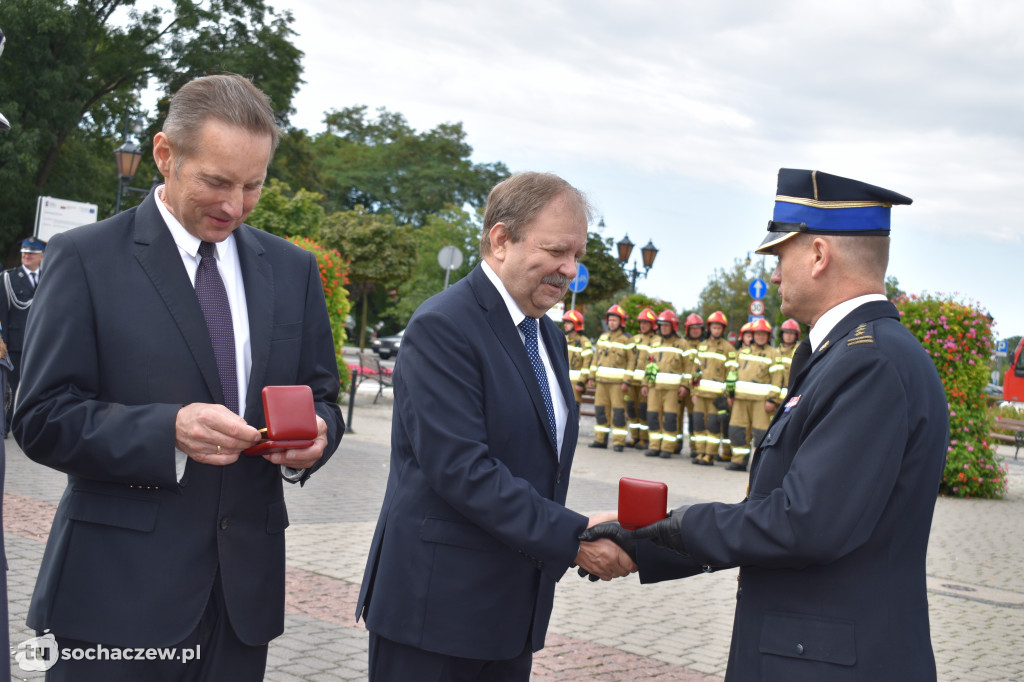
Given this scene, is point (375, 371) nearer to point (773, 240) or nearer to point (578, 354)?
point (578, 354)

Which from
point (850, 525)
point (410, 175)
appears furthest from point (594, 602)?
point (410, 175)

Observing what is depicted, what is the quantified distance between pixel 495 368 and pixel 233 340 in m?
0.77

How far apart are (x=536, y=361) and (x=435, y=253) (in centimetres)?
4486

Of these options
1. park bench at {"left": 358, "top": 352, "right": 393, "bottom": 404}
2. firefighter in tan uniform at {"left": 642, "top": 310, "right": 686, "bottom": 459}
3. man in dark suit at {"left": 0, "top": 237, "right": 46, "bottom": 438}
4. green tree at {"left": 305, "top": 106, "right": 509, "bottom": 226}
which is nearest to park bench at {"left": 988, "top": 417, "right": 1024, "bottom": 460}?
firefighter in tan uniform at {"left": 642, "top": 310, "right": 686, "bottom": 459}

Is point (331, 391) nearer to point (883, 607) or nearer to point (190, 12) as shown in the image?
point (883, 607)

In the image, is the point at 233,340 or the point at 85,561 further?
the point at 233,340

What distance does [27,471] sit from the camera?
1034cm

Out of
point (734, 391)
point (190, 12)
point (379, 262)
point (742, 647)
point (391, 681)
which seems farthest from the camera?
point (379, 262)

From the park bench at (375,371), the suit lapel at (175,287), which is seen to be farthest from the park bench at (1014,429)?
the suit lapel at (175,287)

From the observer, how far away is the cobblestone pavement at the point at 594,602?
540 centimetres

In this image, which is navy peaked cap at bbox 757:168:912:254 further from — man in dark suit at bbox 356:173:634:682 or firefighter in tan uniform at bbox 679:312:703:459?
firefighter in tan uniform at bbox 679:312:703:459

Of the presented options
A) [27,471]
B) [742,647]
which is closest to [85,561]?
[742,647]

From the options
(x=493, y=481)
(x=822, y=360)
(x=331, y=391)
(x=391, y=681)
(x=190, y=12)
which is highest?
(x=190, y=12)

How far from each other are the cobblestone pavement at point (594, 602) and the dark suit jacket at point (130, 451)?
2.50 m
